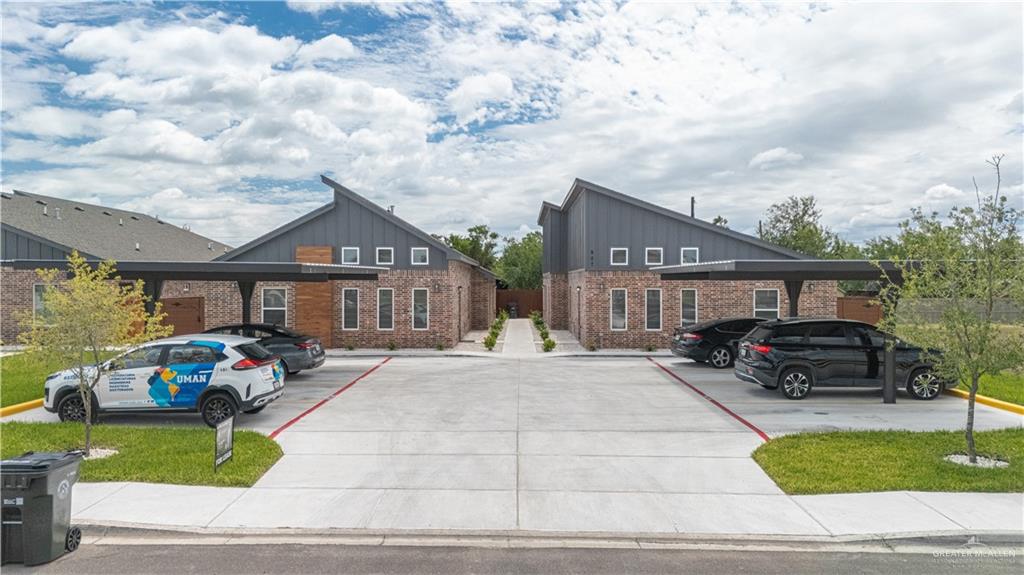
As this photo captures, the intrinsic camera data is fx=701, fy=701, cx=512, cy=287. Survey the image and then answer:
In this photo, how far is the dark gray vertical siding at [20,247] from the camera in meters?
27.4

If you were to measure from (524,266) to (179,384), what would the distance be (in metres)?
53.3

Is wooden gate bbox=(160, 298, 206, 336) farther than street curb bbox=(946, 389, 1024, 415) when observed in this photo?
Yes

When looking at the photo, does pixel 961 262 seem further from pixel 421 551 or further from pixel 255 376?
pixel 255 376

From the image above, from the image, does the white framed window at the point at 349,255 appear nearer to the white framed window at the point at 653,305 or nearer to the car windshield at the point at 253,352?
the white framed window at the point at 653,305

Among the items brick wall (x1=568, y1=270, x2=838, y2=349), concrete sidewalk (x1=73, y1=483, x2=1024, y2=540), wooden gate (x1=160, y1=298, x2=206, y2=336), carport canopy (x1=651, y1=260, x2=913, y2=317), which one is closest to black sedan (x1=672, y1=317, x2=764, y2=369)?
carport canopy (x1=651, y1=260, x2=913, y2=317)

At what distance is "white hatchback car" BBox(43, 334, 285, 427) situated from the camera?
1220cm

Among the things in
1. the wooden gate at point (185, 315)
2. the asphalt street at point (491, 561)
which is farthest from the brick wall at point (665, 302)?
the asphalt street at point (491, 561)

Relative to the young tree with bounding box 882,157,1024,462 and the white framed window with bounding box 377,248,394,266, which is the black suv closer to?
the young tree with bounding box 882,157,1024,462

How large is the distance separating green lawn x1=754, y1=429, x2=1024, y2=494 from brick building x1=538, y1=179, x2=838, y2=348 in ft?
48.5

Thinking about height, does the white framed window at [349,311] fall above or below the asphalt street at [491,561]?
above

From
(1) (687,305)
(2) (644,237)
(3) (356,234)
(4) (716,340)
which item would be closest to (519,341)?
(2) (644,237)

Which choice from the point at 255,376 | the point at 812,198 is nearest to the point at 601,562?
the point at 255,376

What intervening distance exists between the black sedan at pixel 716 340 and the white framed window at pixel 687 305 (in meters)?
5.56

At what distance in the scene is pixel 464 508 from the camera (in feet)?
26.2
